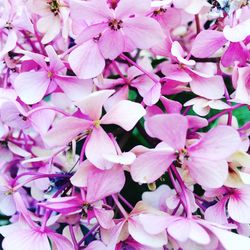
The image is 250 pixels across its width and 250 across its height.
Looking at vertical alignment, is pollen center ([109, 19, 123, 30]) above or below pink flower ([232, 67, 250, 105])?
above

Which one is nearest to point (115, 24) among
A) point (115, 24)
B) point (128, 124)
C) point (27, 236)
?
point (115, 24)

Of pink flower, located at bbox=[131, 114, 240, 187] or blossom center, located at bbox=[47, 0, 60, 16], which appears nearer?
pink flower, located at bbox=[131, 114, 240, 187]

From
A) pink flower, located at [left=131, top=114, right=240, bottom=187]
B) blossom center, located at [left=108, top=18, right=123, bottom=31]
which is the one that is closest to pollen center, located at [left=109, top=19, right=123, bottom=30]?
blossom center, located at [left=108, top=18, right=123, bottom=31]

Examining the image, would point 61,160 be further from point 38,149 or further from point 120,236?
point 120,236

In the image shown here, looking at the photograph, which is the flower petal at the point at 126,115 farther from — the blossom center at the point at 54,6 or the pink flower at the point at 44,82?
the blossom center at the point at 54,6

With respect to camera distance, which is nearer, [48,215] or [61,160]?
[48,215]

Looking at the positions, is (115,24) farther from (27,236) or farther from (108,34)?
(27,236)

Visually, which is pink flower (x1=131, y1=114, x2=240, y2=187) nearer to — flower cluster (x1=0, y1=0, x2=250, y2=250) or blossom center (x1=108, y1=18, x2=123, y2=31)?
flower cluster (x1=0, y1=0, x2=250, y2=250)

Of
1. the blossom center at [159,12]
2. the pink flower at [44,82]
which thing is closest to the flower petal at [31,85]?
the pink flower at [44,82]

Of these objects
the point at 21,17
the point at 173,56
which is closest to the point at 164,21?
the point at 173,56
